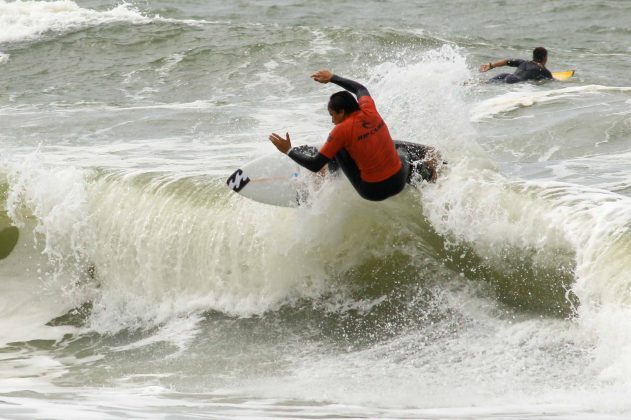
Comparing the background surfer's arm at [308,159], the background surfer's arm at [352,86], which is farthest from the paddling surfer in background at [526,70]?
the background surfer's arm at [308,159]

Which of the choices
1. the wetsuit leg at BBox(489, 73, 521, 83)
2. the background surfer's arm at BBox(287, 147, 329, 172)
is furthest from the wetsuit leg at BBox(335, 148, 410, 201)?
the wetsuit leg at BBox(489, 73, 521, 83)

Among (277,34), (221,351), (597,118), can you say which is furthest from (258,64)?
(221,351)

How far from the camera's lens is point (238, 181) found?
8266mm

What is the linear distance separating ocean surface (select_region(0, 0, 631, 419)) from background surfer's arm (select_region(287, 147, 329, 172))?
0.82 m

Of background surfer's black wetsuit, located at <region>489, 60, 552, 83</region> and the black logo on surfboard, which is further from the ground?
the black logo on surfboard

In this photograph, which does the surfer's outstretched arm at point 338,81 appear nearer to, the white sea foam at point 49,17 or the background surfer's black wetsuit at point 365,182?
the background surfer's black wetsuit at point 365,182

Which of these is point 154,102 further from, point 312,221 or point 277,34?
point 312,221

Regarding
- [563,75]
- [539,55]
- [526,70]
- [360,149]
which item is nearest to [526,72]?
[526,70]

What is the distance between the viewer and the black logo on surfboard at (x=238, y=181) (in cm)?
823

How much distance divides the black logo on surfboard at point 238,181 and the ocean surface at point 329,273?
1.22ft

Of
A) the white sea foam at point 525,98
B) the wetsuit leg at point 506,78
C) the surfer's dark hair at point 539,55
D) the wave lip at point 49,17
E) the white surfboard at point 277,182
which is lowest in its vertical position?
the white sea foam at point 525,98

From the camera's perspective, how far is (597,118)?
13.2 meters

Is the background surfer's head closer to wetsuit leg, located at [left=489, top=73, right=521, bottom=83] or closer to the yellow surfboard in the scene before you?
wetsuit leg, located at [left=489, top=73, right=521, bottom=83]

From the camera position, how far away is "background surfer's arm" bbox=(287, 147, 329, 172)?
7.20 meters
